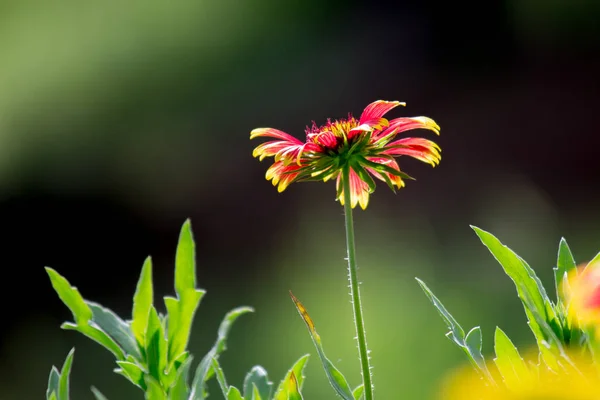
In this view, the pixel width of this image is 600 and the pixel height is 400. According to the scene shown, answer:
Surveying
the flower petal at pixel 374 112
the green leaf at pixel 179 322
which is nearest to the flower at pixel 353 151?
the flower petal at pixel 374 112

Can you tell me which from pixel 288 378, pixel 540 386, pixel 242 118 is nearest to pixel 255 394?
pixel 288 378

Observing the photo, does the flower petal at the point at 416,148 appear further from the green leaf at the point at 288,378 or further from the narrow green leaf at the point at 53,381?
the narrow green leaf at the point at 53,381

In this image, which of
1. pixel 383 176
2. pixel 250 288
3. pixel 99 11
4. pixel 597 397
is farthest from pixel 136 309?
pixel 99 11

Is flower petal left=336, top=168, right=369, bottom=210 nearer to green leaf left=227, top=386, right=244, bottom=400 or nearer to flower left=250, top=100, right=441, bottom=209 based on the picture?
flower left=250, top=100, right=441, bottom=209

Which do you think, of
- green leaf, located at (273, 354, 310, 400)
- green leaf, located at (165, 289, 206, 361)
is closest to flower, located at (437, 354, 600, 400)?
green leaf, located at (273, 354, 310, 400)

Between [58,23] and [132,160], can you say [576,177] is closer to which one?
[132,160]

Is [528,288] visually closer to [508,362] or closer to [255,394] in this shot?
[508,362]
